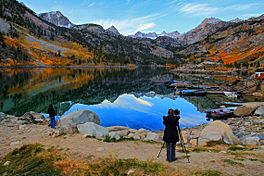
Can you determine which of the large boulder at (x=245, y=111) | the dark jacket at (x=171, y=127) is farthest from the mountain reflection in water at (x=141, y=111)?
A: the dark jacket at (x=171, y=127)

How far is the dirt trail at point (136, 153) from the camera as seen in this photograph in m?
13.2

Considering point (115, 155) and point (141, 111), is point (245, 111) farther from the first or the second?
point (115, 155)

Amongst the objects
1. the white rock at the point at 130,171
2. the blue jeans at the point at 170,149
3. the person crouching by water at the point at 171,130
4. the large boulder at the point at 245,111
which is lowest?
the large boulder at the point at 245,111

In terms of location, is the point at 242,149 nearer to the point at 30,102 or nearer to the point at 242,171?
the point at 242,171

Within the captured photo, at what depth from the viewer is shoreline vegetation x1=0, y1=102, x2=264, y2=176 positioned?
13.0 meters

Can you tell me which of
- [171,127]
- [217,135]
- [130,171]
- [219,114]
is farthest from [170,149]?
[219,114]

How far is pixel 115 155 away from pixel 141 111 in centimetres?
3663

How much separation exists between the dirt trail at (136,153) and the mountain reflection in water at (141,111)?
62.3 ft

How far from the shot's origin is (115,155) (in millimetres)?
15656

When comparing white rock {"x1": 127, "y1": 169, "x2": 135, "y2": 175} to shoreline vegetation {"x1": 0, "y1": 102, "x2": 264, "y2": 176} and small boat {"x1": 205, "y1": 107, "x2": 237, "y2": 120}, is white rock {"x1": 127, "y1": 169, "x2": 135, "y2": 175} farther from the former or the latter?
small boat {"x1": 205, "y1": 107, "x2": 237, "y2": 120}

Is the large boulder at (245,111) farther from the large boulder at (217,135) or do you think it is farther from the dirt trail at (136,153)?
the dirt trail at (136,153)

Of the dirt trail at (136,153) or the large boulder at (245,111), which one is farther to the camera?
the large boulder at (245,111)

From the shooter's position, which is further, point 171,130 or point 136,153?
point 136,153

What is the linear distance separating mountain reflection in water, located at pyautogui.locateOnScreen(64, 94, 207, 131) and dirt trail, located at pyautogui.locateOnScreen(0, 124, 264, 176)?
18975mm
